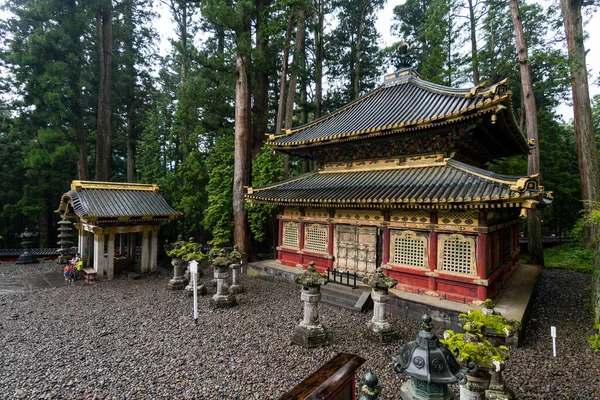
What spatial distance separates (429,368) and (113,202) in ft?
45.6

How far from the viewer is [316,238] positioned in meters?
12.0

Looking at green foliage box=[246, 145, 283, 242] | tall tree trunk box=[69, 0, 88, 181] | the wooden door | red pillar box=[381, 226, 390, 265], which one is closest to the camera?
red pillar box=[381, 226, 390, 265]

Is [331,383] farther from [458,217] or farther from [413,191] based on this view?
[458,217]

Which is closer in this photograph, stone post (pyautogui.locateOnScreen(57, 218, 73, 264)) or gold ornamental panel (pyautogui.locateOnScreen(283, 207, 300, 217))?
gold ornamental panel (pyautogui.locateOnScreen(283, 207, 300, 217))

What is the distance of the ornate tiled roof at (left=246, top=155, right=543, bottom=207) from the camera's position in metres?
7.18

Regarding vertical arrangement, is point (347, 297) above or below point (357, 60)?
below

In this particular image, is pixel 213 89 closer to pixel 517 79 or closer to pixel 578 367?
pixel 578 367

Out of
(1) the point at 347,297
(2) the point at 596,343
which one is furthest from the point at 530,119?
(1) the point at 347,297

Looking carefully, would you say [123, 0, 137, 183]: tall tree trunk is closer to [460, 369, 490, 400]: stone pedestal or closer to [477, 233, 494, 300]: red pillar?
[477, 233, 494, 300]: red pillar

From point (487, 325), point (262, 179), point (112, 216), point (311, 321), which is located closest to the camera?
point (487, 325)

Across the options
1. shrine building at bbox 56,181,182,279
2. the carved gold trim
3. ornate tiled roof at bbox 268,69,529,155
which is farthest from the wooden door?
the carved gold trim

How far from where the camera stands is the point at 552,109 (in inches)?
976

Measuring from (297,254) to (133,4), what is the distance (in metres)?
24.3

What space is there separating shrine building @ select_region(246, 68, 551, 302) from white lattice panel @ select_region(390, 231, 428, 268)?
3 cm
